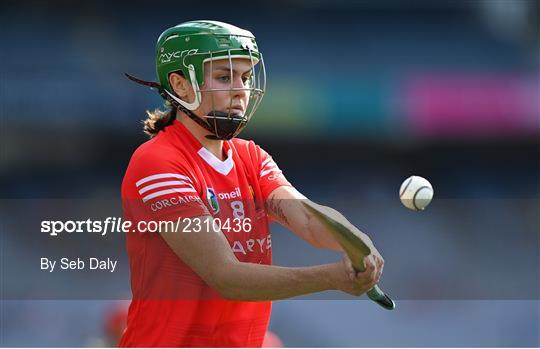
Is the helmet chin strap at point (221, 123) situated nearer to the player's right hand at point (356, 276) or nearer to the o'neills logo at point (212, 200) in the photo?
the o'neills logo at point (212, 200)

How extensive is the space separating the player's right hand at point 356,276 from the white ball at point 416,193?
1.40 m

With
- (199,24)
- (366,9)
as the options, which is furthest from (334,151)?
(199,24)

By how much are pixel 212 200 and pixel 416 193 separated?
4.63ft

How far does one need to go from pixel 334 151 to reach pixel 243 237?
5.94 metres

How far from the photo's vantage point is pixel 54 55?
953 cm

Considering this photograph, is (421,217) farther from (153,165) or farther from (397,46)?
(153,165)

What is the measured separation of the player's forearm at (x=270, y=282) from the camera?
127 inches

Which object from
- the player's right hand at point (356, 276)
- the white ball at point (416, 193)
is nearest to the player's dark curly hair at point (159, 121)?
the player's right hand at point (356, 276)

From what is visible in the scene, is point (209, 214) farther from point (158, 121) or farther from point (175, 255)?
point (158, 121)

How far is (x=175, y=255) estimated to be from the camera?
11.7 ft

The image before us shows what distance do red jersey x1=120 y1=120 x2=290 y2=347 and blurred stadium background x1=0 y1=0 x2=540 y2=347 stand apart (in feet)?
16.1

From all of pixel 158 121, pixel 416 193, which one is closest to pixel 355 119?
pixel 416 193

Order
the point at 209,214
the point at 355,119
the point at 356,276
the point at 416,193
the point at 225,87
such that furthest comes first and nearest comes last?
the point at 355,119 < the point at 416,193 < the point at 225,87 < the point at 209,214 < the point at 356,276

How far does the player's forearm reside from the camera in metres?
3.22
